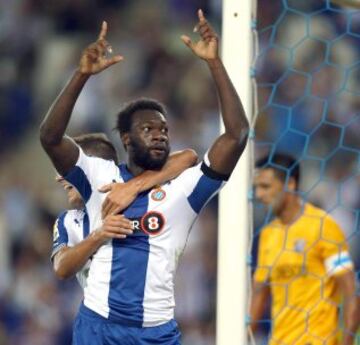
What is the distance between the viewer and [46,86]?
28.8 ft

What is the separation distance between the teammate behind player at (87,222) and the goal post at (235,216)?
382 mm

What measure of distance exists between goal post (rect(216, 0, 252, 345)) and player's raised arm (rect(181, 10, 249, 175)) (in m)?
0.58

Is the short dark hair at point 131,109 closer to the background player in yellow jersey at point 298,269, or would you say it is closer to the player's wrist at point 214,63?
the player's wrist at point 214,63

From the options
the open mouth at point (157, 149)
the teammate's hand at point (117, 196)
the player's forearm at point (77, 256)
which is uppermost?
the open mouth at point (157, 149)

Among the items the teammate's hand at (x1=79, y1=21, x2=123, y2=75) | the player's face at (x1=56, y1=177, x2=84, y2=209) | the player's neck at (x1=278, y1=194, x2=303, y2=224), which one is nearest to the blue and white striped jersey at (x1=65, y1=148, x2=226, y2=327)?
the player's face at (x1=56, y1=177, x2=84, y2=209)

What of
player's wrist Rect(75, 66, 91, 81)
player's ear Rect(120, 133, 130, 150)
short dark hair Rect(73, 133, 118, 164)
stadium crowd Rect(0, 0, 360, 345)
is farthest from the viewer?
stadium crowd Rect(0, 0, 360, 345)

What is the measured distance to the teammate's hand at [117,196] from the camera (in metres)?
3.81

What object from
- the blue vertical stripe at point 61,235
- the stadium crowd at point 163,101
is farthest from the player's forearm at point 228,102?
the stadium crowd at point 163,101

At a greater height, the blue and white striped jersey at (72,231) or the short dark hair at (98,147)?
the short dark hair at (98,147)

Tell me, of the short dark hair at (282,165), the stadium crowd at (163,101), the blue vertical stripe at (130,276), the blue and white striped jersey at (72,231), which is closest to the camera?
the blue vertical stripe at (130,276)

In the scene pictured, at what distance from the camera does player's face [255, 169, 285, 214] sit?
19.6 ft

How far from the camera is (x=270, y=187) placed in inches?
235

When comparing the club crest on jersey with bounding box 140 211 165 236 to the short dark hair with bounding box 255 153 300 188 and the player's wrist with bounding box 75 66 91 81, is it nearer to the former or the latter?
the player's wrist with bounding box 75 66 91 81

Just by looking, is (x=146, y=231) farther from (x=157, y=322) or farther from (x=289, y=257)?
(x=289, y=257)
